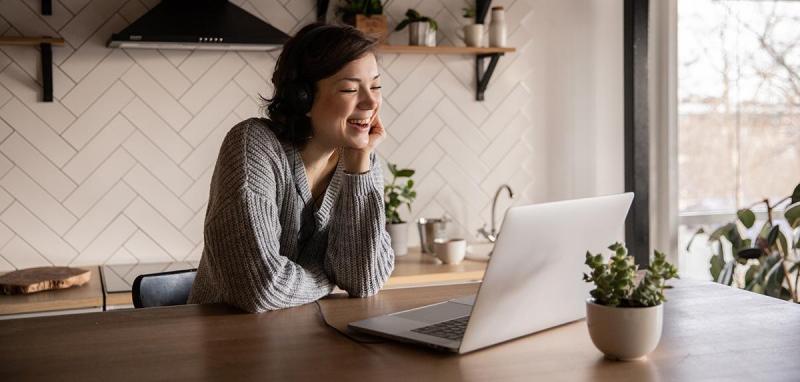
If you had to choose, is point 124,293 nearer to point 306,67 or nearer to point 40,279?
point 40,279

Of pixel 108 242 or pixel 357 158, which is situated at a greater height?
pixel 357 158

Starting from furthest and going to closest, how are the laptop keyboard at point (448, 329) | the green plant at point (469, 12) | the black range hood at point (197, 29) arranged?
A: the green plant at point (469, 12) → the black range hood at point (197, 29) → the laptop keyboard at point (448, 329)

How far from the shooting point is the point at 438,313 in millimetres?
1577

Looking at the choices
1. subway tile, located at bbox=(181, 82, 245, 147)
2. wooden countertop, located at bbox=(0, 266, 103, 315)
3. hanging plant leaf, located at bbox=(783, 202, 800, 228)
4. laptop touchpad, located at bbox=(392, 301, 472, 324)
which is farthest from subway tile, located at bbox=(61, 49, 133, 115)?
hanging plant leaf, located at bbox=(783, 202, 800, 228)

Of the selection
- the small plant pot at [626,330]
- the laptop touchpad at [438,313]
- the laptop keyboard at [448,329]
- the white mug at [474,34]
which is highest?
the white mug at [474,34]

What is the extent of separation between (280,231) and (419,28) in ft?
5.48

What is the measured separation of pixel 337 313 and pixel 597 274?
556 millimetres

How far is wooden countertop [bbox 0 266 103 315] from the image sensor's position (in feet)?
8.19

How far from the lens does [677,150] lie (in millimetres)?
3668

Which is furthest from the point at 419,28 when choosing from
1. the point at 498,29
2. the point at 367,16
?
the point at 498,29

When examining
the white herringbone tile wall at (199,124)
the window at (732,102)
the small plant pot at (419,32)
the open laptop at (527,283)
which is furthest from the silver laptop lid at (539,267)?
the window at (732,102)

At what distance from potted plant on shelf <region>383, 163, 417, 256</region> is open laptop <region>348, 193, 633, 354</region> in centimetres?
166

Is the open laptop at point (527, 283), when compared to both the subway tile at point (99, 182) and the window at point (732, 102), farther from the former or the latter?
the window at point (732, 102)

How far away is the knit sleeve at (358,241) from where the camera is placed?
1.82 m
